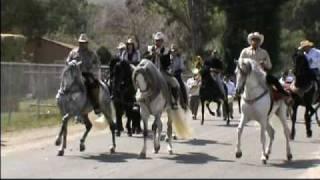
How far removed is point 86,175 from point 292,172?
413 centimetres

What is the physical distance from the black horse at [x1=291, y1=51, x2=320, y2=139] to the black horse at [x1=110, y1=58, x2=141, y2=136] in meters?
4.57

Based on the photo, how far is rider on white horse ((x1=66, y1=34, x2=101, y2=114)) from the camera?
18.6 meters

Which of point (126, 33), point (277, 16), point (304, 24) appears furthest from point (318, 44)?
point (277, 16)

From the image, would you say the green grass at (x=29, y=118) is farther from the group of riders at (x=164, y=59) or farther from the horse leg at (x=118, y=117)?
the group of riders at (x=164, y=59)

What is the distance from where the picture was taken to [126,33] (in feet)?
286

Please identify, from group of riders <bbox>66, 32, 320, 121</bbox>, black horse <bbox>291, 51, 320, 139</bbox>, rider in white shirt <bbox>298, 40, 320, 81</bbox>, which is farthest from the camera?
rider in white shirt <bbox>298, 40, 320, 81</bbox>

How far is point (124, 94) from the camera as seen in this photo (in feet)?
73.7

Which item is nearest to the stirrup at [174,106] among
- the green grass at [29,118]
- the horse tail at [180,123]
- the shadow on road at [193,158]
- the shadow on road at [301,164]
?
the horse tail at [180,123]

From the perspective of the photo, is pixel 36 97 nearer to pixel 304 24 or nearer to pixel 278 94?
pixel 278 94

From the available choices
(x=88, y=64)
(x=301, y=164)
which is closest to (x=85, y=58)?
(x=88, y=64)

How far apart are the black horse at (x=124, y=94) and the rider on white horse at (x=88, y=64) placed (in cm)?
196

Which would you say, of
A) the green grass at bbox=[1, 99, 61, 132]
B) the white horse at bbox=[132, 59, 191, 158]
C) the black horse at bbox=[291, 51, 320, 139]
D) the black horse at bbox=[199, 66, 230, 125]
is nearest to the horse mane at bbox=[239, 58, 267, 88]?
the white horse at bbox=[132, 59, 191, 158]

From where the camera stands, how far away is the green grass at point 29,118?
25438 millimetres

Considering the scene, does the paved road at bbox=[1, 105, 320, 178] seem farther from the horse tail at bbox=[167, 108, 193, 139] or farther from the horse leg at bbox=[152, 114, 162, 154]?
the horse tail at bbox=[167, 108, 193, 139]
